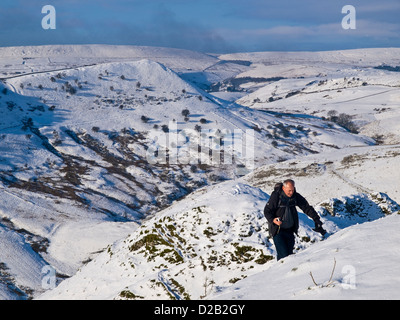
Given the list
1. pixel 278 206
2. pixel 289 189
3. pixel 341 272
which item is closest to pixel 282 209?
pixel 278 206

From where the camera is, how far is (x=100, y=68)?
138250 millimetres

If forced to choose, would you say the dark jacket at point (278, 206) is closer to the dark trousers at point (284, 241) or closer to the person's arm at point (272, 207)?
the person's arm at point (272, 207)

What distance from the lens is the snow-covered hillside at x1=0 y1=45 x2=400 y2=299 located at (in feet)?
63.8

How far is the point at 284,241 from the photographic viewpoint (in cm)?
1483

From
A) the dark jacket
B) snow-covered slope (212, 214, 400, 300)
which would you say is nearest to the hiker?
the dark jacket

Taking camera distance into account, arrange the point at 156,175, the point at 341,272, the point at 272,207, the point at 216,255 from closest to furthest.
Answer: the point at 341,272 → the point at 272,207 → the point at 216,255 → the point at 156,175

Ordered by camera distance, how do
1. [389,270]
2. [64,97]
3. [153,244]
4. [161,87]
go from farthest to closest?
[161,87], [64,97], [153,244], [389,270]

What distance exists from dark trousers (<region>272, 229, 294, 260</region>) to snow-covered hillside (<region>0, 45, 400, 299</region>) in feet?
5.10

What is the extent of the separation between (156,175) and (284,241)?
71.9 metres

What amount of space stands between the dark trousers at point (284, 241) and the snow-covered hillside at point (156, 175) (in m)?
1.55

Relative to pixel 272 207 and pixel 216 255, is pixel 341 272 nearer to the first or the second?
pixel 272 207
